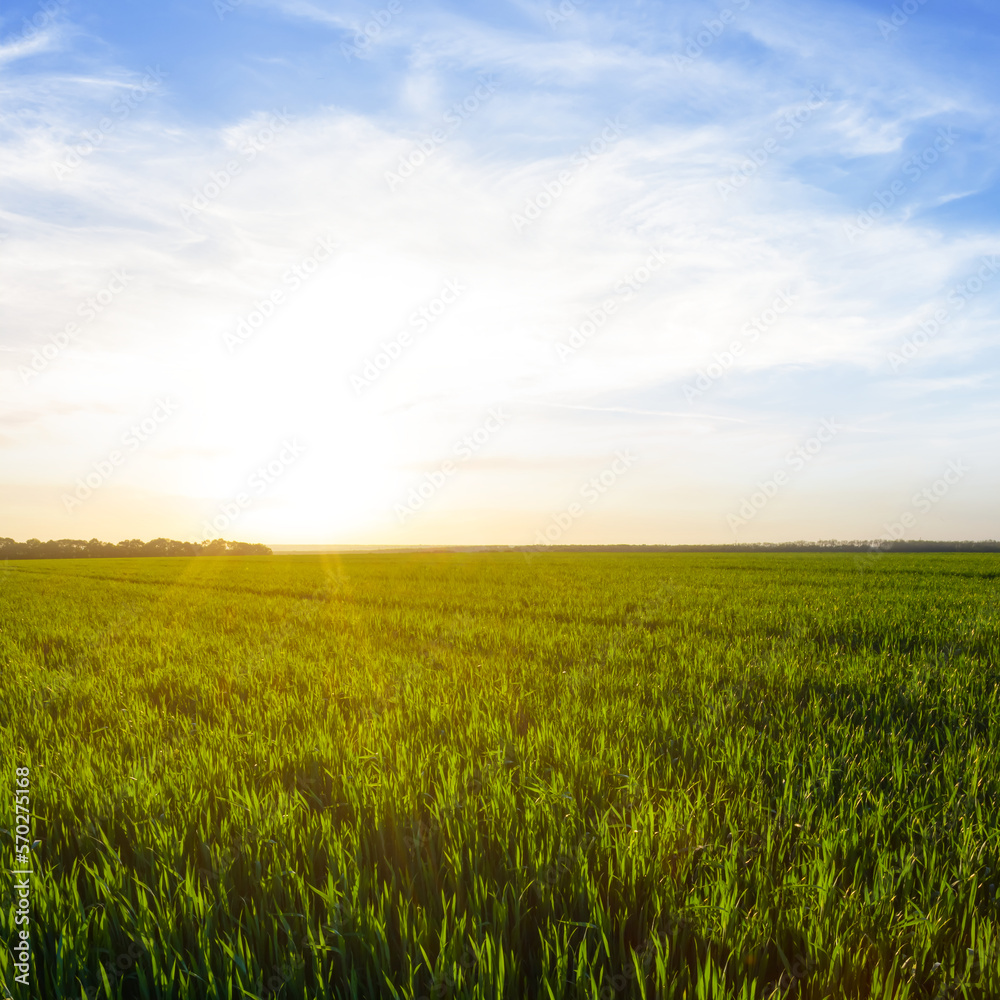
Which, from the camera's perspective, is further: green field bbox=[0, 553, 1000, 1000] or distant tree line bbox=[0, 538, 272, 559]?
Result: distant tree line bbox=[0, 538, 272, 559]

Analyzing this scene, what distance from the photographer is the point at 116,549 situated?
273ft

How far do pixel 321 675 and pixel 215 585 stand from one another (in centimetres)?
1850

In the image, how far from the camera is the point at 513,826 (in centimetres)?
309

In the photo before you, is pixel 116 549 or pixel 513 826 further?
pixel 116 549

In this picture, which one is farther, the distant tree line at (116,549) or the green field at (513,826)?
the distant tree line at (116,549)

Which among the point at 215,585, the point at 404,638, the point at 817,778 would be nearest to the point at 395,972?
the point at 817,778

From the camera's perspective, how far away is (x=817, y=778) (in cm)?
382

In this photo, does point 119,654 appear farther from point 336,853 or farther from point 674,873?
point 674,873

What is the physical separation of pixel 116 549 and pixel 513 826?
311ft

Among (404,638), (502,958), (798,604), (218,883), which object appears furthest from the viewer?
(798,604)

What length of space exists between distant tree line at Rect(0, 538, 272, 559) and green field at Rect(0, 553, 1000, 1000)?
268 feet

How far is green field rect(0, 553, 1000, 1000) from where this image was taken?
222 cm

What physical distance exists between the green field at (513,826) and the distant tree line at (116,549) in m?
81.8

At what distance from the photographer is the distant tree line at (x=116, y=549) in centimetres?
7650
